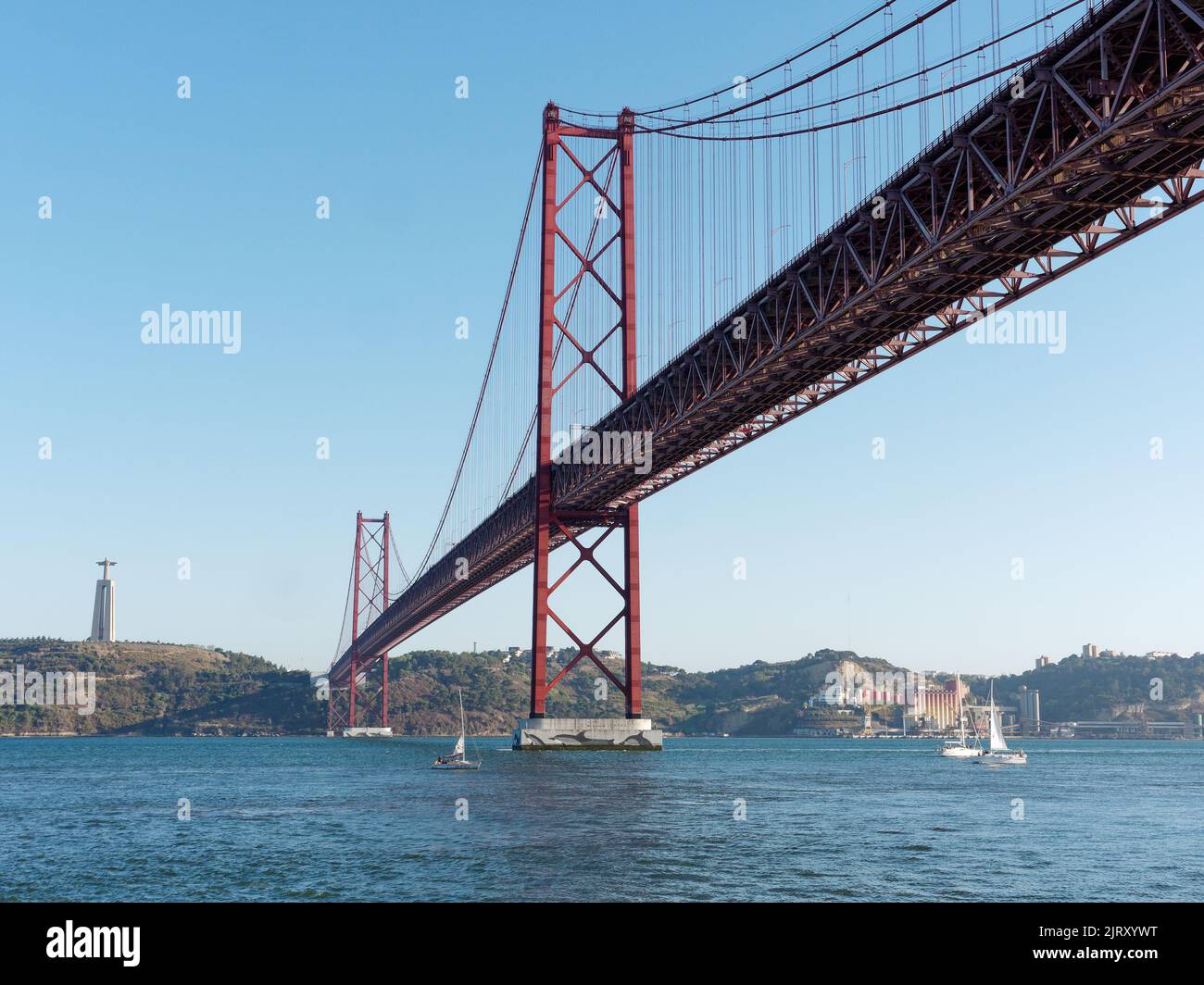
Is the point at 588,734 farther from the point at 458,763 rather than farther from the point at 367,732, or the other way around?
the point at 367,732

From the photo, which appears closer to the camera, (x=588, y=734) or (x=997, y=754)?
(x=588, y=734)

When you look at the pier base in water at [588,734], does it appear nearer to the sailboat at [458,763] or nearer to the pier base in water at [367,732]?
the sailboat at [458,763]

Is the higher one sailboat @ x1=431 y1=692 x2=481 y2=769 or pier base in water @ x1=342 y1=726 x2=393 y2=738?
sailboat @ x1=431 y1=692 x2=481 y2=769

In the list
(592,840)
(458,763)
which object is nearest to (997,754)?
(458,763)

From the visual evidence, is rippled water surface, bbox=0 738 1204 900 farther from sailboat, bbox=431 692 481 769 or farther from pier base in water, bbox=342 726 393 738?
pier base in water, bbox=342 726 393 738

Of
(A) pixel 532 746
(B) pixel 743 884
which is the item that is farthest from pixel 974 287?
(A) pixel 532 746

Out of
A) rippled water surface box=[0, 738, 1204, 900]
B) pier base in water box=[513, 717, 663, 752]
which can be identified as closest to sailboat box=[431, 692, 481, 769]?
rippled water surface box=[0, 738, 1204, 900]
